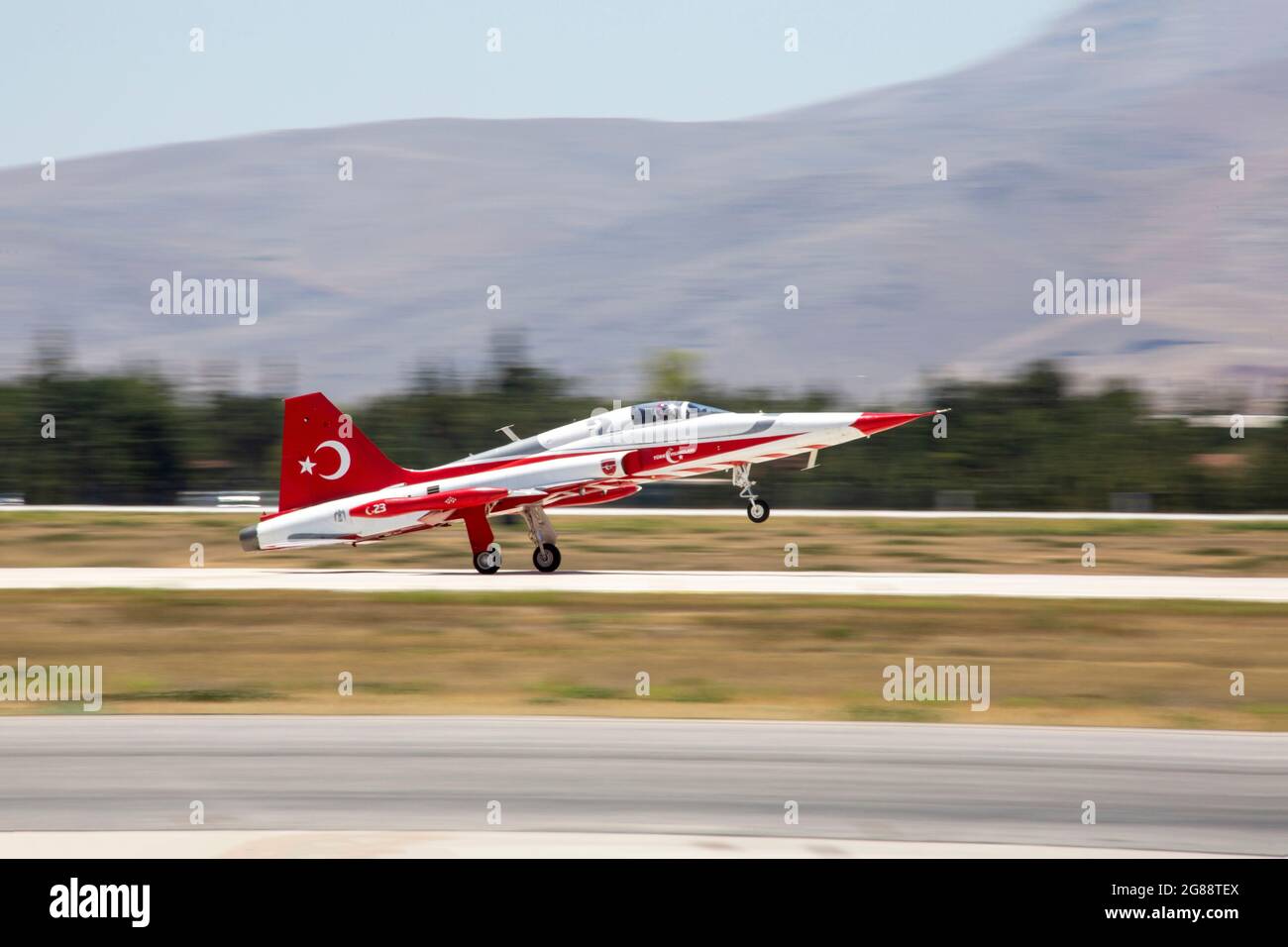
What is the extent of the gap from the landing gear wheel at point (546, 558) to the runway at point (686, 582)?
24 centimetres

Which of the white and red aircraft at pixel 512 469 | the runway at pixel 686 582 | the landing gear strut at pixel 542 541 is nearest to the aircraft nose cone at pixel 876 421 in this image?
the white and red aircraft at pixel 512 469

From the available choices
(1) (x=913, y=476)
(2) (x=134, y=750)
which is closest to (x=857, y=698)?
(2) (x=134, y=750)

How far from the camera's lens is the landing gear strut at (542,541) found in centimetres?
2881

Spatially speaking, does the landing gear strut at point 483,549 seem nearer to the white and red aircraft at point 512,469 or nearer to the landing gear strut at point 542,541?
the white and red aircraft at point 512,469

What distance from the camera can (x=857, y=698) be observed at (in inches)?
642

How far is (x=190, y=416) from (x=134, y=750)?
55147 millimetres

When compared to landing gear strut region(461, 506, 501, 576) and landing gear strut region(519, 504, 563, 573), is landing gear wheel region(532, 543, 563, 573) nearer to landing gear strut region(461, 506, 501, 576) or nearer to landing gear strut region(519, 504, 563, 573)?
landing gear strut region(519, 504, 563, 573)

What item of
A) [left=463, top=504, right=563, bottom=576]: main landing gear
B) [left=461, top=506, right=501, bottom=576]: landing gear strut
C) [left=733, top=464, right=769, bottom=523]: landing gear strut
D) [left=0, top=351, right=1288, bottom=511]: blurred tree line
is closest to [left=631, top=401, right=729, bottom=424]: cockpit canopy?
[left=733, top=464, right=769, bottom=523]: landing gear strut

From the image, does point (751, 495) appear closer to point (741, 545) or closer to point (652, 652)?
point (741, 545)

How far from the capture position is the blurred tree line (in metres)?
61.3

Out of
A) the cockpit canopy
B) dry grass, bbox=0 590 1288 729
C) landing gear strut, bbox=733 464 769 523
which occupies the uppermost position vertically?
the cockpit canopy

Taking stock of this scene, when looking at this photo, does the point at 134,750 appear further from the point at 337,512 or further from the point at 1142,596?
the point at 1142,596

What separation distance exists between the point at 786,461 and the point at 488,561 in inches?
1475

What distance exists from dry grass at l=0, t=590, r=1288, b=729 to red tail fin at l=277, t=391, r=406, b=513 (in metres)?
4.02
